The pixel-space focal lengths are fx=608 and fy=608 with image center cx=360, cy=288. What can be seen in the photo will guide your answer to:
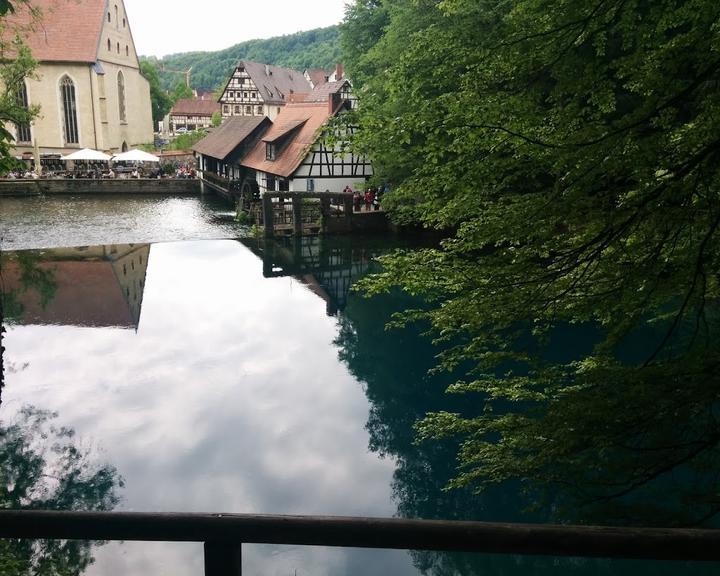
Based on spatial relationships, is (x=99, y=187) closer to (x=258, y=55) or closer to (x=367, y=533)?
(x=367, y=533)

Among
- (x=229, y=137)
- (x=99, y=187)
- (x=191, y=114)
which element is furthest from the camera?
(x=191, y=114)

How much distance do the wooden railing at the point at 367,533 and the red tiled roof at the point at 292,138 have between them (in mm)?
26003

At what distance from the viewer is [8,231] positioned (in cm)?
2462

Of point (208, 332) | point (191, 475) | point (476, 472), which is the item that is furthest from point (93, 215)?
point (476, 472)

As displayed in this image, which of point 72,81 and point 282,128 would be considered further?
point 72,81

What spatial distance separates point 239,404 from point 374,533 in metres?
9.63

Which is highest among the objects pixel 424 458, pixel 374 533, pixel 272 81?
pixel 272 81

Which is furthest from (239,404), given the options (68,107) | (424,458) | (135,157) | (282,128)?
(68,107)

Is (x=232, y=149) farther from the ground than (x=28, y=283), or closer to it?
farther from the ground

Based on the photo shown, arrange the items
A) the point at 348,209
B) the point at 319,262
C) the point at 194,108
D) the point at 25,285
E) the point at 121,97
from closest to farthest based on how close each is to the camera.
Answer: the point at 25,285 < the point at 319,262 < the point at 348,209 < the point at 121,97 < the point at 194,108

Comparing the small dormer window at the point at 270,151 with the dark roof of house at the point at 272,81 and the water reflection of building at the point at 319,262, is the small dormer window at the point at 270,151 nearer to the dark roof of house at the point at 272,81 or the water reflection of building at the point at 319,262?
the water reflection of building at the point at 319,262

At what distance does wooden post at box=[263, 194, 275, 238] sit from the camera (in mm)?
24875

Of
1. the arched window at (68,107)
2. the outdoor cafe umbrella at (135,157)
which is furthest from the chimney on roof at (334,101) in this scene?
the arched window at (68,107)

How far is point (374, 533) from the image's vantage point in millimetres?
1645
